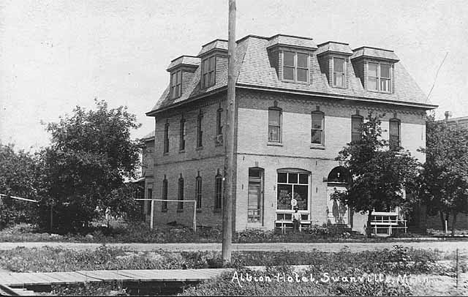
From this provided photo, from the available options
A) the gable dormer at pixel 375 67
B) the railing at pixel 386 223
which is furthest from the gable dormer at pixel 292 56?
the railing at pixel 386 223

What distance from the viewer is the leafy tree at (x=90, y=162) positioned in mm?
27953

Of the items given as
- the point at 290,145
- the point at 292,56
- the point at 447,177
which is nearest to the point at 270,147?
the point at 290,145

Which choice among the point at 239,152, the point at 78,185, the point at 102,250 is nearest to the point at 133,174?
the point at 78,185

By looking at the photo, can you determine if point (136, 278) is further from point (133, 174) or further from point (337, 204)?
point (337, 204)

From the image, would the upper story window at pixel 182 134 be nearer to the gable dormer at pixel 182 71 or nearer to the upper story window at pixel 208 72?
the gable dormer at pixel 182 71

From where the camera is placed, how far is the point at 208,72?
1401 inches

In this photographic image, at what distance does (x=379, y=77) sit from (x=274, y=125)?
25.3 feet

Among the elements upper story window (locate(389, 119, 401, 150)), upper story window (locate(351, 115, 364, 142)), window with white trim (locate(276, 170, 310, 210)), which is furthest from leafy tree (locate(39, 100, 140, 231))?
upper story window (locate(389, 119, 401, 150))

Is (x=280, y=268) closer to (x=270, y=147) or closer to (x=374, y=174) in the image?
(x=374, y=174)

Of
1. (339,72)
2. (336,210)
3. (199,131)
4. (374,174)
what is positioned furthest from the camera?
(199,131)

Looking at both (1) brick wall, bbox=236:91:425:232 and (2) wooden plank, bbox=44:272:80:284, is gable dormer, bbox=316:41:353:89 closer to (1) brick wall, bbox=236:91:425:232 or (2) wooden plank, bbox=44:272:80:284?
(1) brick wall, bbox=236:91:425:232

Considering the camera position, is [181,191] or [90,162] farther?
[181,191]

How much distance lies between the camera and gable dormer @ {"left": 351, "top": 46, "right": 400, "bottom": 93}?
35.8 m

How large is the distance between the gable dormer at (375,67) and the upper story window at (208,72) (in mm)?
8394
